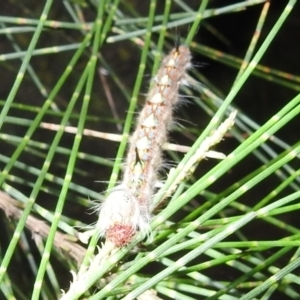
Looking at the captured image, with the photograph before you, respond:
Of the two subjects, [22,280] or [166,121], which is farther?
[22,280]

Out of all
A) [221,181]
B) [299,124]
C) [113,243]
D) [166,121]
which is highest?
[299,124]

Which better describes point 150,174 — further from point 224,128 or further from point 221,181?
point 221,181

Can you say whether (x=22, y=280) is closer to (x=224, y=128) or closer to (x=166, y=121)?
(x=166, y=121)

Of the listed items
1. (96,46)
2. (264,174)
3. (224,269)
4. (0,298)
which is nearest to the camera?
(264,174)

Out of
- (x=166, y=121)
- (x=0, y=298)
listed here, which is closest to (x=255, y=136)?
(x=166, y=121)

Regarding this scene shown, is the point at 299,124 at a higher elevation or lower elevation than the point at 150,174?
higher

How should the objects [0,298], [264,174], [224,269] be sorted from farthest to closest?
[224,269] → [0,298] → [264,174]

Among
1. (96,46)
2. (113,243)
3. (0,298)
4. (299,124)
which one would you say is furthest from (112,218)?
(299,124)
